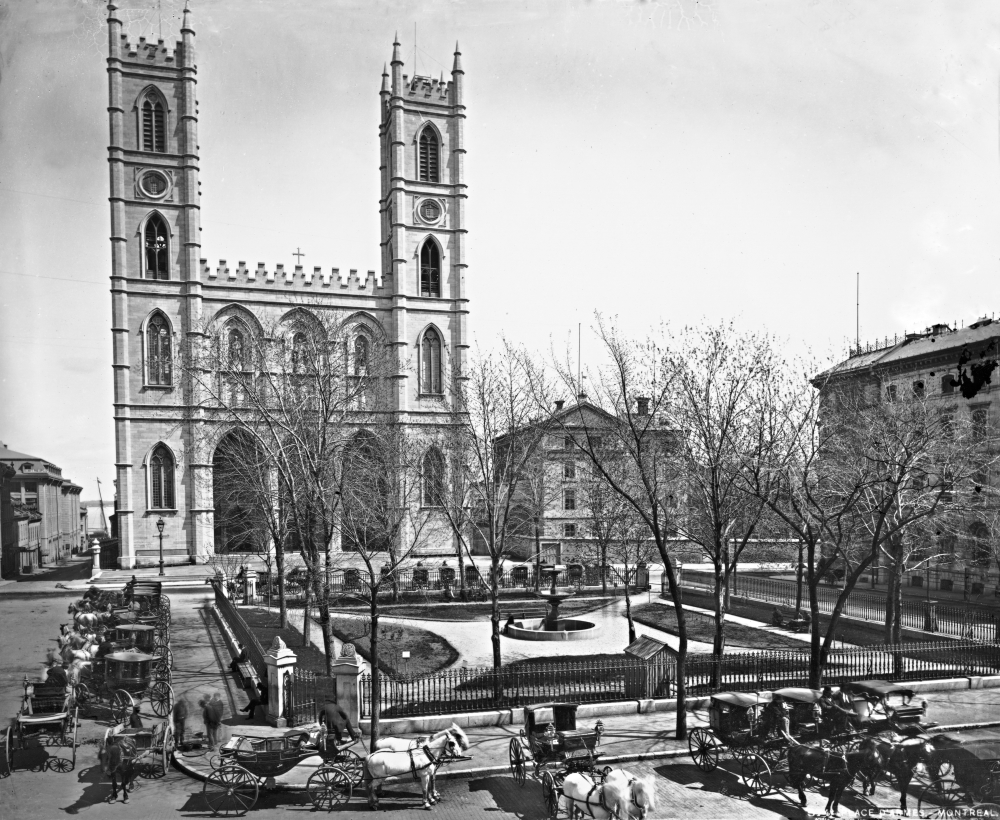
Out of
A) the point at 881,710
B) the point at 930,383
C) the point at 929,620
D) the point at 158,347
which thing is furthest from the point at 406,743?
the point at 158,347

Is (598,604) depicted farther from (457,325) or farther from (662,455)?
(457,325)

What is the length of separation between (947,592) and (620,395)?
2401cm

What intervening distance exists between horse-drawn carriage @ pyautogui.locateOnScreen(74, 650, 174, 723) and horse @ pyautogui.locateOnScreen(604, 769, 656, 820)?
9848 millimetres

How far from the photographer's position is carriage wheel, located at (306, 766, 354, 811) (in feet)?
33.8

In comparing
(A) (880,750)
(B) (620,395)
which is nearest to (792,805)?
(A) (880,750)

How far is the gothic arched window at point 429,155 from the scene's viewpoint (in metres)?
49.0

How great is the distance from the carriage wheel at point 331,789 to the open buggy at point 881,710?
320 inches

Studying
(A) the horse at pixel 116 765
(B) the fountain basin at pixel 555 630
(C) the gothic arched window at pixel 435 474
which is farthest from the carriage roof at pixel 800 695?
(C) the gothic arched window at pixel 435 474

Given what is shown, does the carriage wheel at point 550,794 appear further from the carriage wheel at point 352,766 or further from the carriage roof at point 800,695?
the carriage roof at point 800,695

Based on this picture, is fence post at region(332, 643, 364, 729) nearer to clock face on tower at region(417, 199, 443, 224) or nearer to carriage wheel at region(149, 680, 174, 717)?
carriage wheel at region(149, 680, 174, 717)

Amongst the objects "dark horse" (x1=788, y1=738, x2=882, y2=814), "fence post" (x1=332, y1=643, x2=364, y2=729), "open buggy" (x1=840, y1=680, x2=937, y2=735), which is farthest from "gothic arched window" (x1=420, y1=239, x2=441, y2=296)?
"dark horse" (x1=788, y1=738, x2=882, y2=814)

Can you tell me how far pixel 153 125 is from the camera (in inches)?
1706

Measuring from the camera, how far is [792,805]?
10.2 meters

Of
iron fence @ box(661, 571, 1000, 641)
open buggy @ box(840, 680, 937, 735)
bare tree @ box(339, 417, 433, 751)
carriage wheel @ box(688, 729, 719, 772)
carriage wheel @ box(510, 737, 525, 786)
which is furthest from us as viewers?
iron fence @ box(661, 571, 1000, 641)
